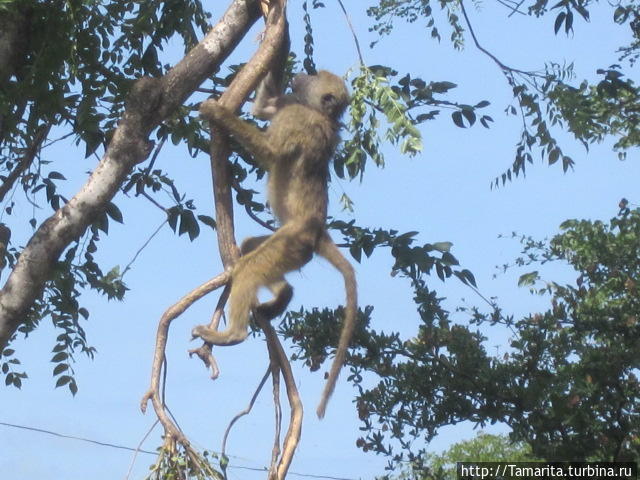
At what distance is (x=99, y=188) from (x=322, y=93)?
206 cm

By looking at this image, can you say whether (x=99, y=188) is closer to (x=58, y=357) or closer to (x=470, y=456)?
(x=58, y=357)

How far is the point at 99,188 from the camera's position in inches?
190

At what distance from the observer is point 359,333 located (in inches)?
261

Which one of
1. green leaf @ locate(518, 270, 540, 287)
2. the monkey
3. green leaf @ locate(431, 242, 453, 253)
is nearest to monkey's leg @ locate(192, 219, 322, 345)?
the monkey

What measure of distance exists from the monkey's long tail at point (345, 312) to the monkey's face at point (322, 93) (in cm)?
85

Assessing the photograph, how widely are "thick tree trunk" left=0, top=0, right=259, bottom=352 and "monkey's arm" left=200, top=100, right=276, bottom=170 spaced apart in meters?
0.30

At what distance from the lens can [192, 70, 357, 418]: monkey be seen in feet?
17.7

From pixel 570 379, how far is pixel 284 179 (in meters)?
2.16

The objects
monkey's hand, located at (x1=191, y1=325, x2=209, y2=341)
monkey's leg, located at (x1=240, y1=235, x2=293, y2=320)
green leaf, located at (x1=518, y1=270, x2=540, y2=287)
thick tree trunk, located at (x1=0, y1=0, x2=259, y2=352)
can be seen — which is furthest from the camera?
green leaf, located at (x1=518, y1=270, x2=540, y2=287)

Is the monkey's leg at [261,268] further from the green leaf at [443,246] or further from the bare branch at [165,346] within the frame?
the green leaf at [443,246]

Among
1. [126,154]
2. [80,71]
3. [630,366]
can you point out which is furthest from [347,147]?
[630,366]

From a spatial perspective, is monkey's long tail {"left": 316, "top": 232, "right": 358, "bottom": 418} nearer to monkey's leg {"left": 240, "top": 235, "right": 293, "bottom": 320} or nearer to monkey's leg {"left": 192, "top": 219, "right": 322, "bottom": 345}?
monkey's leg {"left": 192, "top": 219, "right": 322, "bottom": 345}

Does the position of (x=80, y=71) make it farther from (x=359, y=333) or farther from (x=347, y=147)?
(x=359, y=333)

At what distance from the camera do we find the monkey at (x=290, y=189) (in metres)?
5.38
